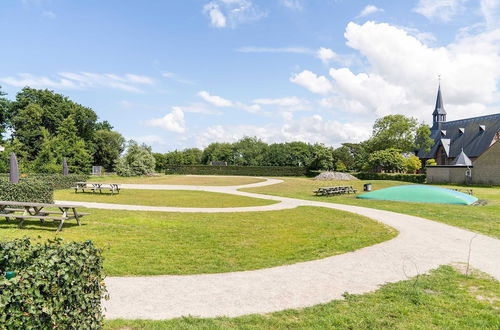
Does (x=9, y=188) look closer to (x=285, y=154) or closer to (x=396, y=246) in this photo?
(x=396, y=246)

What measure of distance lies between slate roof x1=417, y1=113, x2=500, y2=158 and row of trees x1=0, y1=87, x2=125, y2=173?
2488 inches

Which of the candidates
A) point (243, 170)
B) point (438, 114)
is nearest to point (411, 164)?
point (438, 114)

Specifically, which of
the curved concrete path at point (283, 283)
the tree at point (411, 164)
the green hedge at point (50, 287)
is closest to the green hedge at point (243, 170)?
the tree at point (411, 164)

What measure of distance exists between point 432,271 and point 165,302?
5.62 m

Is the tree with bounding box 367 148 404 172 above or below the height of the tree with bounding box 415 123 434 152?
below

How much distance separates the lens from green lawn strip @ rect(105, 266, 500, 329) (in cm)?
431

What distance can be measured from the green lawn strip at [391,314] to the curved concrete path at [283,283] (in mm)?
250

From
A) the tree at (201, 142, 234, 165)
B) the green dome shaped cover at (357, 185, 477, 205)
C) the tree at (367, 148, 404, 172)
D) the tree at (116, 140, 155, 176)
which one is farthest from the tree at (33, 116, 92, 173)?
the tree at (201, 142, 234, 165)

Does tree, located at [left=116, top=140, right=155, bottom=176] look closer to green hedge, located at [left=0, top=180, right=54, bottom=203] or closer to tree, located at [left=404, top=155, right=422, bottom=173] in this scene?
green hedge, located at [left=0, top=180, right=54, bottom=203]

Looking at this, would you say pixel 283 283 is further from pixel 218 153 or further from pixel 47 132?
pixel 218 153

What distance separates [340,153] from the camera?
7006cm

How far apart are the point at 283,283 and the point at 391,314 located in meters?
1.95

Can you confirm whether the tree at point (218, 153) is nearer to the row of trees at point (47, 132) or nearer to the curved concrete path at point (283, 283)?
the row of trees at point (47, 132)

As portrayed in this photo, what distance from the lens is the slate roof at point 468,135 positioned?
5278 centimetres
